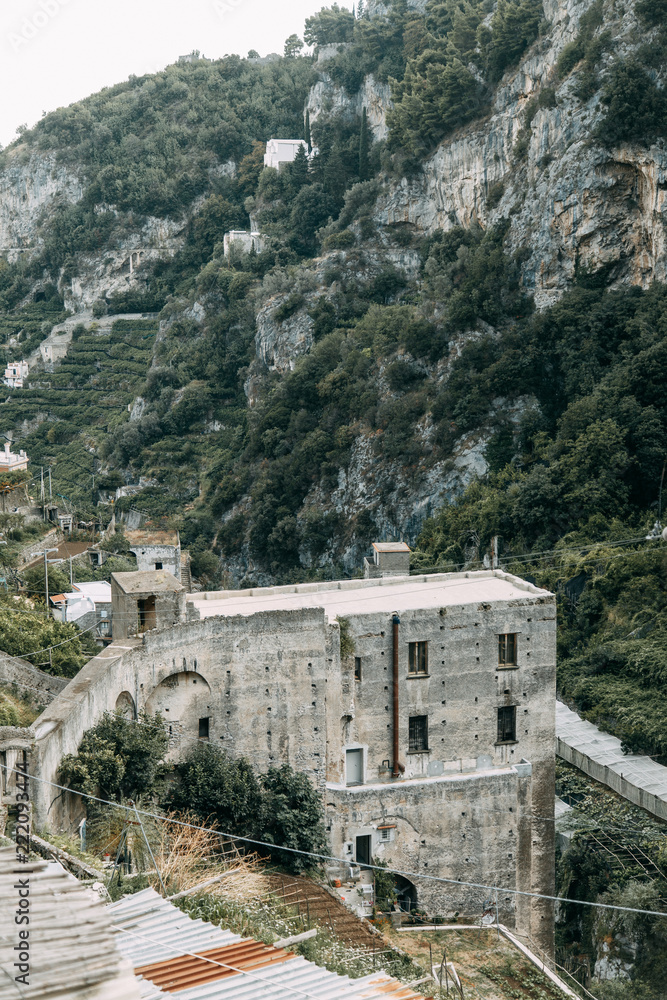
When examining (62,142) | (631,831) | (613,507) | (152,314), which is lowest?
(631,831)

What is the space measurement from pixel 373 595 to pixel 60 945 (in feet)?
78.0

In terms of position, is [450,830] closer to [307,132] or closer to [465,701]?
[465,701]

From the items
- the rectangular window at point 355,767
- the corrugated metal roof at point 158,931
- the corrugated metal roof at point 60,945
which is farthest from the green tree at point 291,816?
the corrugated metal roof at point 60,945

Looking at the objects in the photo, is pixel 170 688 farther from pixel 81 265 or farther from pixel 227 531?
pixel 81 265

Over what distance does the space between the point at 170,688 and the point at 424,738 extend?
20.6ft

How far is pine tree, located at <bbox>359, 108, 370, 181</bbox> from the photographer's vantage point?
84875 mm

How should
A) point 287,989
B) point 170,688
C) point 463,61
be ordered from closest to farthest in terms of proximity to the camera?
point 287,989 → point 170,688 → point 463,61

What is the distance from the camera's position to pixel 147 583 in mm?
25531

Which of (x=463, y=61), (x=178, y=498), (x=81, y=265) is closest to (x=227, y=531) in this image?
(x=178, y=498)

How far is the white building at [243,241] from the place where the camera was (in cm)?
8856

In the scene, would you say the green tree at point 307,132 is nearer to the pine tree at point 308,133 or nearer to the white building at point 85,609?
the pine tree at point 308,133

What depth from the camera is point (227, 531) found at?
66.4m

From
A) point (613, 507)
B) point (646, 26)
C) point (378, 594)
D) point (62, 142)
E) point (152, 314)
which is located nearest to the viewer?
point (378, 594)

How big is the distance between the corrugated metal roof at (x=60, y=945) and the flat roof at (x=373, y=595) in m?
20.1
